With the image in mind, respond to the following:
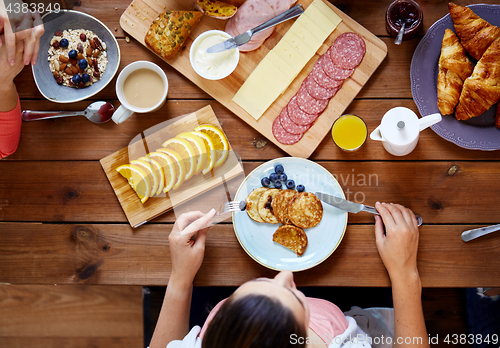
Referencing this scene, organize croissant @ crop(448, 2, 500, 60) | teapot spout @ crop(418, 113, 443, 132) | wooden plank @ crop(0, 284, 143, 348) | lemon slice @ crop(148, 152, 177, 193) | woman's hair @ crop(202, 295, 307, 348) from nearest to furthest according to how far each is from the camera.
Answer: woman's hair @ crop(202, 295, 307, 348) < teapot spout @ crop(418, 113, 443, 132) < croissant @ crop(448, 2, 500, 60) < lemon slice @ crop(148, 152, 177, 193) < wooden plank @ crop(0, 284, 143, 348)

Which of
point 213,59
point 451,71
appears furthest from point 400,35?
point 213,59

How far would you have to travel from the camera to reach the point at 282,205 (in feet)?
4.30

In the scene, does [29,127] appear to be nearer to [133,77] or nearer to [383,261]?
[133,77]

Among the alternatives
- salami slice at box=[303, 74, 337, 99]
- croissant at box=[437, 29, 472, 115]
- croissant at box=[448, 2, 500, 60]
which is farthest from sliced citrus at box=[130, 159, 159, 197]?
croissant at box=[448, 2, 500, 60]

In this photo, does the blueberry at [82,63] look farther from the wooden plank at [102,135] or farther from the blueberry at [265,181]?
the blueberry at [265,181]

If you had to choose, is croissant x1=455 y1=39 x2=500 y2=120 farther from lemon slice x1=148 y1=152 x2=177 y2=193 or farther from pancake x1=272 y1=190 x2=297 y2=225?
lemon slice x1=148 y1=152 x2=177 y2=193

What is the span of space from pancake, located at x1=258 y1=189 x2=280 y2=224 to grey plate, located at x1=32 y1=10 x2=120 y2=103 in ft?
2.47

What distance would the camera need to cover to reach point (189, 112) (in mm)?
1422

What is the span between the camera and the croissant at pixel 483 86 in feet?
4.00

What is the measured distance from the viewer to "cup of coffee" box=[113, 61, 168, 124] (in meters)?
1.34

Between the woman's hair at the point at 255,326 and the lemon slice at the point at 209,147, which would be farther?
the lemon slice at the point at 209,147

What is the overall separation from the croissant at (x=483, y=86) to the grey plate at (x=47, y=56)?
1.30 meters

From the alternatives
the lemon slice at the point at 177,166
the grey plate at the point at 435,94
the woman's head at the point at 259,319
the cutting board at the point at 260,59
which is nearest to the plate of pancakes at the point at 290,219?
the cutting board at the point at 260,59

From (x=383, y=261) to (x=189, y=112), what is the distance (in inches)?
37.6
